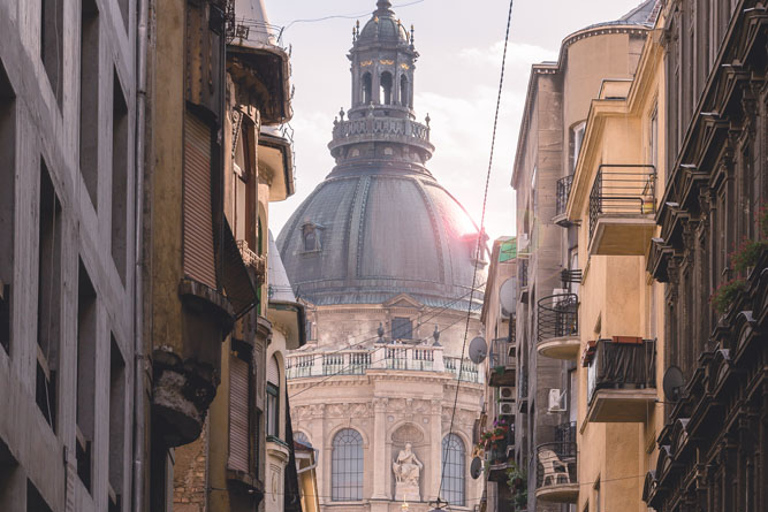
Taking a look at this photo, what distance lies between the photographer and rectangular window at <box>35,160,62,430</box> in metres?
14.8

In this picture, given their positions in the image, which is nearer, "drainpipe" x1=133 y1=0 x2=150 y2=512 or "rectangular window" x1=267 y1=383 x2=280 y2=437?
"drainpipe" x1=133 y1=0 x2=150 y2=512

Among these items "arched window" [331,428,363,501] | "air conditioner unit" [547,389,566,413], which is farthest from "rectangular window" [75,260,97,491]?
"arched window" [331,428,363,501]

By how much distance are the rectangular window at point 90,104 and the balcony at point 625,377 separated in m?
12.5

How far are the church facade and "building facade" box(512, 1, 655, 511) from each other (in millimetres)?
80020

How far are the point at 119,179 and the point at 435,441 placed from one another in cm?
11658

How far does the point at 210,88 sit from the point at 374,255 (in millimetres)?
127514

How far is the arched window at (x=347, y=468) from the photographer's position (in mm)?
134500

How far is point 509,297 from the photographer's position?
187 ft

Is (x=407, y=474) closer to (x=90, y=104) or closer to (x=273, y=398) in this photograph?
(x=273, y=398)

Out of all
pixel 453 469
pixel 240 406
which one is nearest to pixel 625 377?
pixel 240 406

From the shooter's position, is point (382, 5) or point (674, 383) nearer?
point (674, 383)

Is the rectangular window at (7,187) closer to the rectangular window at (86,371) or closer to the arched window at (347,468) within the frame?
the rectangular window at (86,371)

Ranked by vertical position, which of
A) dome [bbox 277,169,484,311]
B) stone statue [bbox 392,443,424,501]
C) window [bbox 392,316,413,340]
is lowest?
stone statue [bbox 392,443,424,501]

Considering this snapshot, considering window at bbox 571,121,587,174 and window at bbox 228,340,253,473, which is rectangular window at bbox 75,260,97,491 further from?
window at bbox 571,121,587,174
